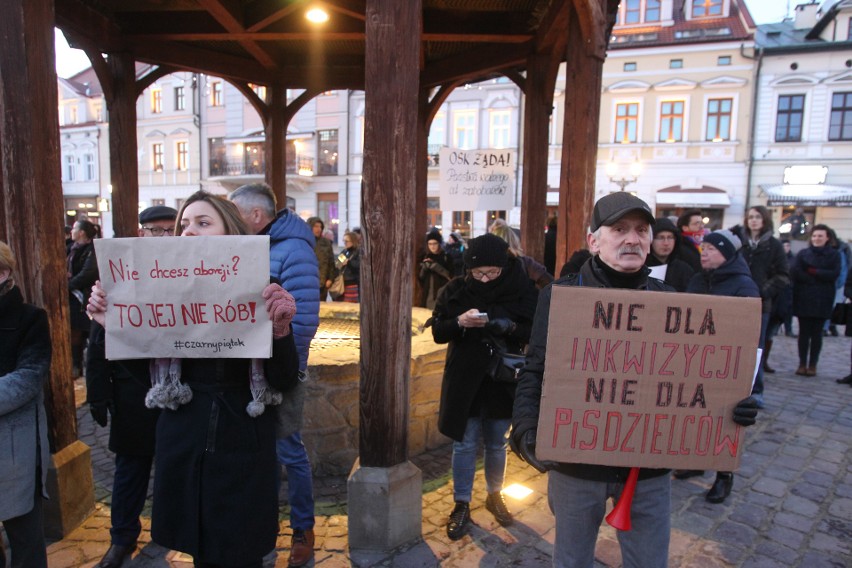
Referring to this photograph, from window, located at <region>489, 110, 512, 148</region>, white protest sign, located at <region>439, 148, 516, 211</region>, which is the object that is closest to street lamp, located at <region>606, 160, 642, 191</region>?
window, located at <region>489, 110, 512, 148</region>

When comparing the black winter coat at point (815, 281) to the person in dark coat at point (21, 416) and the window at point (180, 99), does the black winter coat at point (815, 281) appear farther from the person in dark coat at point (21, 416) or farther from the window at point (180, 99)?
the window at point (180, 99)

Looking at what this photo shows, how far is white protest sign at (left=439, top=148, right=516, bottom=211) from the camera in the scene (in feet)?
21.9

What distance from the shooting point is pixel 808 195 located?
2167cm

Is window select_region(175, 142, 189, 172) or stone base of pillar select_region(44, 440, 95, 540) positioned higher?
window select_region(175, 142, 189, 172)

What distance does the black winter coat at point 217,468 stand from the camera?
6.36 feet

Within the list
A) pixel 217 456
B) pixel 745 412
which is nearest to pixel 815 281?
pixel 745 412

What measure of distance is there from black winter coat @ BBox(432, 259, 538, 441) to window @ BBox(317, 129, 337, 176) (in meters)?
27.0

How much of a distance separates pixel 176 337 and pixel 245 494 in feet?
2.04

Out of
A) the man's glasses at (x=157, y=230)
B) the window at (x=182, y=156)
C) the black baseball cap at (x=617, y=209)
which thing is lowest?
the man's glasses at (x=157, y=230)

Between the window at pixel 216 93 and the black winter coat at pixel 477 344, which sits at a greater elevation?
the window at pixel 216 93

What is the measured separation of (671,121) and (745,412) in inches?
998

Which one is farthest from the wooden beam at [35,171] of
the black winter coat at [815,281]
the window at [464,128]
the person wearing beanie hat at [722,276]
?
the window at [464,128]

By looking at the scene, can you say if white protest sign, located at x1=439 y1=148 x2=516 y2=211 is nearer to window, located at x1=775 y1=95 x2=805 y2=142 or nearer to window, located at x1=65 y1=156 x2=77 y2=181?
window, located at x1=775 y1=95 x2=805 y2=142

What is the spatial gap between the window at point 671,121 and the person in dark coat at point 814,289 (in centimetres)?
1844
